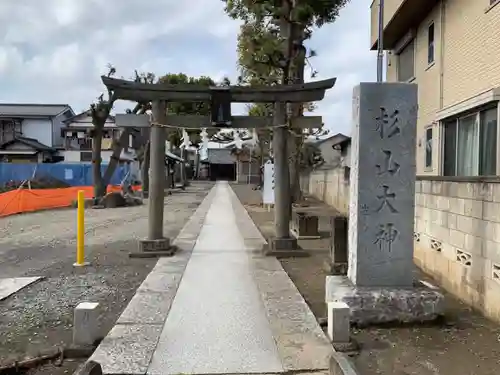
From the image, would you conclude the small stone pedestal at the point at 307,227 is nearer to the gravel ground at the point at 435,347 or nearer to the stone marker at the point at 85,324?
the gravel ground at the point at 435,347

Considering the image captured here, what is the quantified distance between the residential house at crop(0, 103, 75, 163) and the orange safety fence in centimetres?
2611

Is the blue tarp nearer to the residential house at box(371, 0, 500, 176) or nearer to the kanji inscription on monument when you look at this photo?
the residential house at box(371, 0, 500, 176)

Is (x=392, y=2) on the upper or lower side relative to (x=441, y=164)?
upper

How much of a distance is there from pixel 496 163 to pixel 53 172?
27.3 meters

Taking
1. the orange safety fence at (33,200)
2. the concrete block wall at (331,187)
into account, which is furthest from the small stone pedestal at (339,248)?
the orange safety fence at (33,200)

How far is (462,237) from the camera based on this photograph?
7.01 meters

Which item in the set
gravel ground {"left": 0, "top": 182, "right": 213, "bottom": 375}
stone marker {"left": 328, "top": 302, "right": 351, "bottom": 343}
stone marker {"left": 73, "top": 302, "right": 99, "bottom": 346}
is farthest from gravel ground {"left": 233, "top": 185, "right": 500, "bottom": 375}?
gravel ground {"left": 0, "top": 182, "right": 213, "bottom": 375}

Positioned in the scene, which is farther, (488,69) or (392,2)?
(392,2)

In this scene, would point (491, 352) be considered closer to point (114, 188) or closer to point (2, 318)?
point (2, 318)

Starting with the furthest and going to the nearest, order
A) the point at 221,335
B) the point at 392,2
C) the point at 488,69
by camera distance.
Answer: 1. the point at 392,2
2. the point at 488,69
3. the point at 221,335

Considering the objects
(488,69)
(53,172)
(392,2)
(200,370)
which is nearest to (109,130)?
(53,172)

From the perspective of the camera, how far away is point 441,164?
38.4ft

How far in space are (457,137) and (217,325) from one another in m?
7.46

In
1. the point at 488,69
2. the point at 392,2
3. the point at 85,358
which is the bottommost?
the point at 85,358
